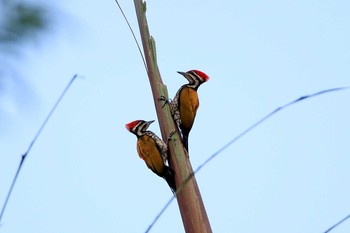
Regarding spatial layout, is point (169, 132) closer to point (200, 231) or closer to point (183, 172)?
point (183, 172)

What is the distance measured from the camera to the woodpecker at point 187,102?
3.16m

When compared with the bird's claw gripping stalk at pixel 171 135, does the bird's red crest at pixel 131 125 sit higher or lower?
higher

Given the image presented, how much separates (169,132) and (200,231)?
19.3 inches

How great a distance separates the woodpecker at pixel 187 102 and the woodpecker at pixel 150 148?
131 mm

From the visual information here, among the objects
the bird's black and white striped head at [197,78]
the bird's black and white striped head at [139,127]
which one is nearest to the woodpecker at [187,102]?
the bird's black and white striped head at [197,78]

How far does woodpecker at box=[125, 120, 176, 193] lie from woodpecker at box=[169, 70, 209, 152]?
13 cm

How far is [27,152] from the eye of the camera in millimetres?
1236

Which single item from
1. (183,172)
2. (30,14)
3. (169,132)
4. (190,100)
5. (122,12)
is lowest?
(30,14)

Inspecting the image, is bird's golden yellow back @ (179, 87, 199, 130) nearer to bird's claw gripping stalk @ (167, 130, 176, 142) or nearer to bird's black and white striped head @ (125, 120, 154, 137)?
bird's black and white striped head @ (125, 120, 154, 137)

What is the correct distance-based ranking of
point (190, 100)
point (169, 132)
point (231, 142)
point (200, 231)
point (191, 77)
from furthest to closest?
point (191, 77), point (190, 100), point (169, 132), point (200, 231), point (231, 142)

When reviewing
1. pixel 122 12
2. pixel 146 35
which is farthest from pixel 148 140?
pixel 122 12

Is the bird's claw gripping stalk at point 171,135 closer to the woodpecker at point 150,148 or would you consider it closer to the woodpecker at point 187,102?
the woodpecker at point 187,102

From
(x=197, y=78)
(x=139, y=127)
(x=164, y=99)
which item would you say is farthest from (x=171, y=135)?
(x=197, y=78)

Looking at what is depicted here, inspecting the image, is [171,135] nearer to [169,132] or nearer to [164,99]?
[169,132]
